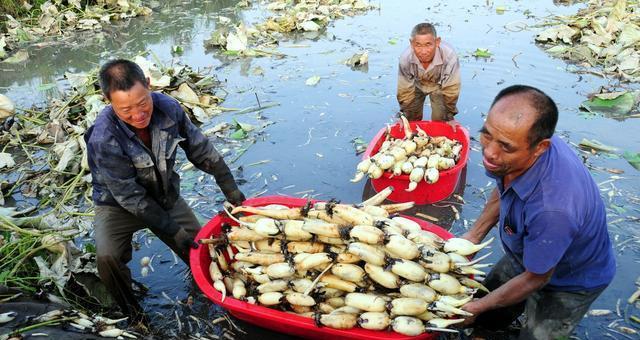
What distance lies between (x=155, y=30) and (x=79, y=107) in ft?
18.1

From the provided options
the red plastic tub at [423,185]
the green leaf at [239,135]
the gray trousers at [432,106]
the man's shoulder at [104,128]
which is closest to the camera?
the man's shoulder at [104,128]

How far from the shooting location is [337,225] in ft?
9.00

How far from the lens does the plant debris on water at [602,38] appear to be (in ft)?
24.5

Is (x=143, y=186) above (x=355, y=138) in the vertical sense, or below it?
above

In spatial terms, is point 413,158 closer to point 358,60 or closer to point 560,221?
point 560,221

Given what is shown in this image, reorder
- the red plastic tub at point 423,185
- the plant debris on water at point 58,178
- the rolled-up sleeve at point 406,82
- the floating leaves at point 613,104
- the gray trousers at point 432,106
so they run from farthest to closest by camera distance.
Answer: the floating leaves at point 613,104 → the gray trousers at point 432,106 → the rolled-up sleeve at point 406,82 → the red plastic tub at point 423,185 → the plant debris on water at point 58,178

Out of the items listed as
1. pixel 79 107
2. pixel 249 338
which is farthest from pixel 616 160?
pixel 79 107

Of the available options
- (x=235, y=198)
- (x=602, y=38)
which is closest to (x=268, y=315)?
(x=235, y=198)

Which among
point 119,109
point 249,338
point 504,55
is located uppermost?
point 119,109

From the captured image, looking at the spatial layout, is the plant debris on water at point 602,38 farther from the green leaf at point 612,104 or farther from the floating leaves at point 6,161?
the floating leaves at point 6,161

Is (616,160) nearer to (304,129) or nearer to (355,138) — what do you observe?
(355,138)

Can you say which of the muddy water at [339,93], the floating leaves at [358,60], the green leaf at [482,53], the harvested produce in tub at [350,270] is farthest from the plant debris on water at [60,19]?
the harvested produce in tub at [350,270]

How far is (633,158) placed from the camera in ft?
16.2

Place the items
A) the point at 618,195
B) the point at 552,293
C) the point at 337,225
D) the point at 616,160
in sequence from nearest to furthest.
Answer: the point at 552,293 < the point at 337,225 < the point at 618,195 < the point at 616,160
